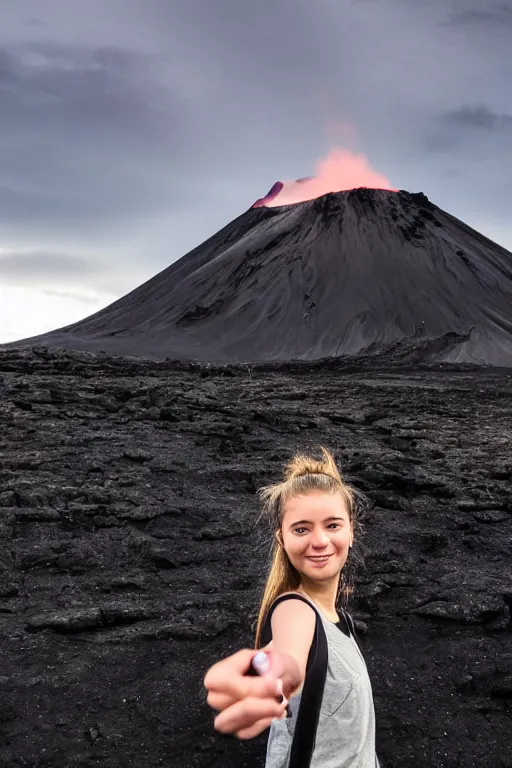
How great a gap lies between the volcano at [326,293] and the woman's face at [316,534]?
138ft

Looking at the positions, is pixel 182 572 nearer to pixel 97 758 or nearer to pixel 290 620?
pixel 97 758

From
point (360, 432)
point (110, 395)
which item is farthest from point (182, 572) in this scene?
point (110, 395)

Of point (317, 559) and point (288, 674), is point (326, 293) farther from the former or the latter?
point (288, 674)

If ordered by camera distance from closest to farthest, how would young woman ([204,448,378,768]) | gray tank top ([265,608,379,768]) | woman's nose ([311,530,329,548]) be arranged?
young woman ([204,448,378,768]) < gray tank top ([265,608,379,768]) < woman's nose ([311,530,329,548])

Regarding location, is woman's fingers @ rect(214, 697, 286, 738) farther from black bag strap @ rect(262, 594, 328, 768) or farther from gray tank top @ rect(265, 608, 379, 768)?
gray tank top @ rect(265, 608, 379, 768)

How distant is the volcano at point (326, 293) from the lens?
169ft

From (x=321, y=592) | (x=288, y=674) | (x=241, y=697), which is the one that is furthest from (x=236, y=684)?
(x=321, y=592)

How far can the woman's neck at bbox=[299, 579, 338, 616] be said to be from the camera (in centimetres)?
215

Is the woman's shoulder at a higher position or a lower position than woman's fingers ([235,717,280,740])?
higher

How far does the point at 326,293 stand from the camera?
59.2m

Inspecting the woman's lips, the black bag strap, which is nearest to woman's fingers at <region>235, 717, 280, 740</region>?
the black bag strap

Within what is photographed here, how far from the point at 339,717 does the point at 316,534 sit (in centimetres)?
53

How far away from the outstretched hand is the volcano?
4310cm

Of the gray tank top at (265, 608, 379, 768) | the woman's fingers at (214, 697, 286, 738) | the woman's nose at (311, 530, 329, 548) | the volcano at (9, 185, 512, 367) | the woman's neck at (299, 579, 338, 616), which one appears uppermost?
the volcano at (9, 185, 512, 367)
